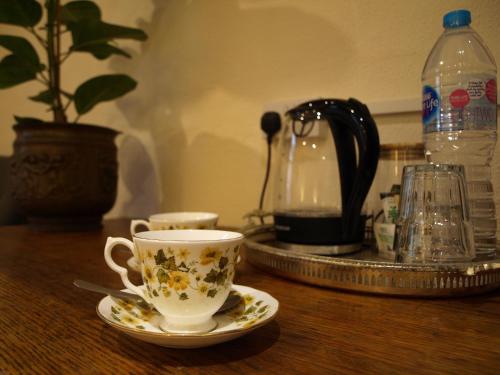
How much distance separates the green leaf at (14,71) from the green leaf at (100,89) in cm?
13

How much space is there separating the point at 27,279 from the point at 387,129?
722 mm

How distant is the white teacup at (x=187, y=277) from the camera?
0.33 meters

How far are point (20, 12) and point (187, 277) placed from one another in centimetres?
99

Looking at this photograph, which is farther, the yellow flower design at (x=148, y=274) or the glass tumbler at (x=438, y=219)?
the glass tumbler at (x=438, y=219)

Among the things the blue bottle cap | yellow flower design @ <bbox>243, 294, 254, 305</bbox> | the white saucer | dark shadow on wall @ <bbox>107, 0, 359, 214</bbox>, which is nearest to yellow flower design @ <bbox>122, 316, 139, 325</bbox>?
the white saucer

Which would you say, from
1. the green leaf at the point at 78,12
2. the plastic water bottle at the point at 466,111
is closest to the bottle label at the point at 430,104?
the plastic water bottle at the point at 466,111

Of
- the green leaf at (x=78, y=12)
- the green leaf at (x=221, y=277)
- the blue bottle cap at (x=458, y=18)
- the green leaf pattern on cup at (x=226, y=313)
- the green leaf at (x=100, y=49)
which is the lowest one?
the green leaf pattern on cup at (x=226, y=313)

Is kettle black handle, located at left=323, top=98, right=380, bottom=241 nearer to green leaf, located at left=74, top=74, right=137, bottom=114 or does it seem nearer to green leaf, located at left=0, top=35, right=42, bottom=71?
green leaf, located at left=74, top=74, right=137, bottom=114

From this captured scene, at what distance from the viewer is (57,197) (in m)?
0.98

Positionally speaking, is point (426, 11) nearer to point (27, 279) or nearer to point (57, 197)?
point (27, 279)

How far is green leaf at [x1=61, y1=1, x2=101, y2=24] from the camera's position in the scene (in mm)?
1029

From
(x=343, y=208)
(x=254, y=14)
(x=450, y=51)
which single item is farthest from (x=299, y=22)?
(x=343, y=208)

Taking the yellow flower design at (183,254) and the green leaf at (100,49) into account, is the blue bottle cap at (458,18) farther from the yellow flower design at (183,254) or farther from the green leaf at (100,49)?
the green leaf at (100,49)

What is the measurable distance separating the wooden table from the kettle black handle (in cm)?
14
